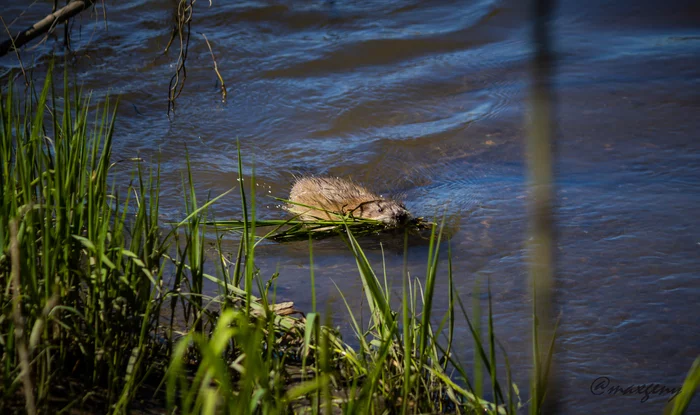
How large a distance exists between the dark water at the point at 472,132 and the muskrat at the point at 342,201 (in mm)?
262

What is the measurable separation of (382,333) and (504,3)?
8531mm

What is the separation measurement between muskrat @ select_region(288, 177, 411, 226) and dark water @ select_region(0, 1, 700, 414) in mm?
262

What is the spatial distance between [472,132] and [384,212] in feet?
7.19

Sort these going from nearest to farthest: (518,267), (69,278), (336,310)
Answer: (69,278), (336,310), (518,267)

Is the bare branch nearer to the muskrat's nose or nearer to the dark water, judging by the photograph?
the dark water

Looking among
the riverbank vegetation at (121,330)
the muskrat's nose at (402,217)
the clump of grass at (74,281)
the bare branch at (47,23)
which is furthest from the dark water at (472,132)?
the clump of grass at (74,281)

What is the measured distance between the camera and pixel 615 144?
22.8 feet

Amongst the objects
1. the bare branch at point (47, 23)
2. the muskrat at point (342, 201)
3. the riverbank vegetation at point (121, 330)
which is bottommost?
the muskrat at point (342, 201)

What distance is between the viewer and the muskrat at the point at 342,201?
5.76 metres

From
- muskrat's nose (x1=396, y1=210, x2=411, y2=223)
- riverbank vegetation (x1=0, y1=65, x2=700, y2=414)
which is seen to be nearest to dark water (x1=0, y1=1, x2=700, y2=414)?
muskrat's nose (x1=396, y1=210, x2=411, y2=223)

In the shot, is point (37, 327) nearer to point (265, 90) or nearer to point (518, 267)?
point (518, 267)

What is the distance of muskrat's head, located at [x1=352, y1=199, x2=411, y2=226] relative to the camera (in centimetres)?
568

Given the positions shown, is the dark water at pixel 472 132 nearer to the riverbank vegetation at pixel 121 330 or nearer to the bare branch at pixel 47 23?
the bare branch at pixel 47 23

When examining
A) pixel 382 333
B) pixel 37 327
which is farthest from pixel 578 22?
pixel 37 327
